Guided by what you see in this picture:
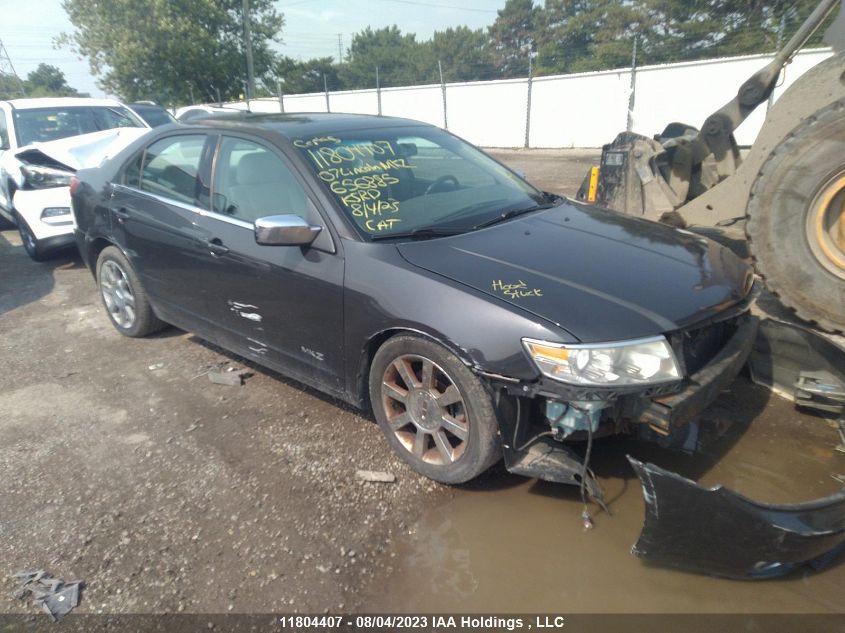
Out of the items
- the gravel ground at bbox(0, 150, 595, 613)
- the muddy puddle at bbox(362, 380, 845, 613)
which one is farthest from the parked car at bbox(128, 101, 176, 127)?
the muddy puddle at bbox(362, 380, 845, 613)

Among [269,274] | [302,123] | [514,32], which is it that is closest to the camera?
[269,274]

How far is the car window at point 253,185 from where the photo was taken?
3.28m

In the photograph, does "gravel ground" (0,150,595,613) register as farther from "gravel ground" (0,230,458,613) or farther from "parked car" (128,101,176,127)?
"parked car" (128,101,176,127)

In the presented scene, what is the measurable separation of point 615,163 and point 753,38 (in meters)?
17.7

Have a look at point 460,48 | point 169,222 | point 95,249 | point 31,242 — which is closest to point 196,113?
point 31,242

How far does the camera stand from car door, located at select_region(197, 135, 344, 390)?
3100 mm

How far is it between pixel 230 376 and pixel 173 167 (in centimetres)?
148

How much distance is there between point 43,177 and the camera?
6688mm

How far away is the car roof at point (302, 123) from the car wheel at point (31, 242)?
3689 mm

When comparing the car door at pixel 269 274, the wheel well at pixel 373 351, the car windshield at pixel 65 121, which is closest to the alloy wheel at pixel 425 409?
the wheel well at pixel 373 351

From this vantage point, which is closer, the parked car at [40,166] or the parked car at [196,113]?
the parked car at [196,113]

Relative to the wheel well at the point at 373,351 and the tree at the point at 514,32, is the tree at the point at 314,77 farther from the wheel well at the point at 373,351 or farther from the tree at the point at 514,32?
the wheel well at the point at 373,351

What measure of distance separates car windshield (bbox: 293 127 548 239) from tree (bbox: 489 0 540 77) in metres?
47.6

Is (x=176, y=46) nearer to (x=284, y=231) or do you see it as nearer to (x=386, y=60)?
(x=284, y=231)
